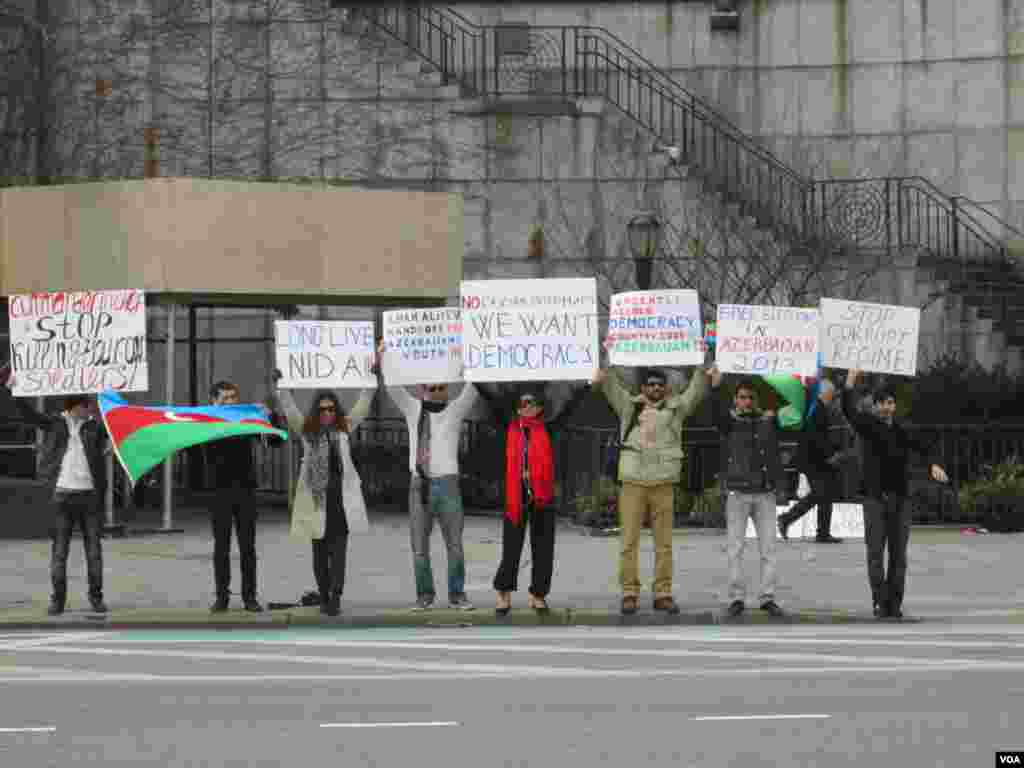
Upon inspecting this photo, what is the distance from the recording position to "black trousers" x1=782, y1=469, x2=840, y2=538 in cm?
2286

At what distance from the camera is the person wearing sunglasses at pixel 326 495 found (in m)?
17.5

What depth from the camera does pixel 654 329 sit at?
18219 mm

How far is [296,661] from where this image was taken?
1452cm

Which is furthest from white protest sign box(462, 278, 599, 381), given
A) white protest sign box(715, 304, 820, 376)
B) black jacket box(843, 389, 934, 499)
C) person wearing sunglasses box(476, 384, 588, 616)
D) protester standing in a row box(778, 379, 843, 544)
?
protester standing in a row box(778, 379, 843, 544)

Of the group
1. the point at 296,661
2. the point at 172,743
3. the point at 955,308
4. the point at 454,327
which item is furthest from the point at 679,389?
the point at 955,308

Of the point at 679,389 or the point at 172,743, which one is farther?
the point at 679,389

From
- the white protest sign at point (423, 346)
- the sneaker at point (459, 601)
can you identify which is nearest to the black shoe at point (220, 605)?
the sneaker at point (459, 601)

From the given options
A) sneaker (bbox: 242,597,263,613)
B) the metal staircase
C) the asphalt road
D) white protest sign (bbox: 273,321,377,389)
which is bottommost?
the asphalt road

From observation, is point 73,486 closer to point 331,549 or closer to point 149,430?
point 149,430

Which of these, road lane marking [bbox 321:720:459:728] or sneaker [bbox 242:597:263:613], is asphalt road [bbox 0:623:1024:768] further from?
sneaker [bbox 242:597:263:613]

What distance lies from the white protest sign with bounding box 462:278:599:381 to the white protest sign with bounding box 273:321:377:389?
876mm

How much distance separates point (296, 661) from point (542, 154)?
703 inches

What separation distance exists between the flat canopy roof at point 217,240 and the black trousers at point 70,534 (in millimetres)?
6470

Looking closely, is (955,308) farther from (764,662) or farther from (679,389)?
(764,662)
